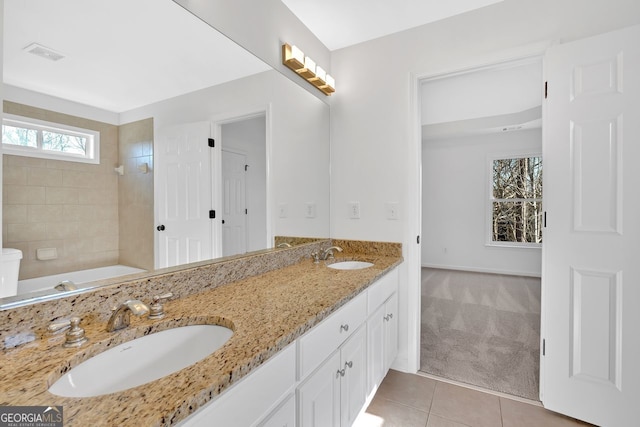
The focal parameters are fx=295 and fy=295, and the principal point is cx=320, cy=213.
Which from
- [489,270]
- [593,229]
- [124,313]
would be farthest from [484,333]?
[124,313]

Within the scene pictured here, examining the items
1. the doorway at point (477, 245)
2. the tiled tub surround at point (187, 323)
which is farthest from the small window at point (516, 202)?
the tiled tub surround at point (187, 323)

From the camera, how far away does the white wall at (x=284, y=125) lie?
1.31 metres

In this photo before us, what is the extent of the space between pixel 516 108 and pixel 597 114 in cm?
313

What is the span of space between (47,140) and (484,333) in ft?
10.8

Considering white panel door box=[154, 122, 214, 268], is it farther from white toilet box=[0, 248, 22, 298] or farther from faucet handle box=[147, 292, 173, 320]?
white toilet box=[0, 248, 22, 298]

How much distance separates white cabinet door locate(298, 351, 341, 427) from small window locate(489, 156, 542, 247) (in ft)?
16.3

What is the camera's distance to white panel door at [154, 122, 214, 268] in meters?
1.17

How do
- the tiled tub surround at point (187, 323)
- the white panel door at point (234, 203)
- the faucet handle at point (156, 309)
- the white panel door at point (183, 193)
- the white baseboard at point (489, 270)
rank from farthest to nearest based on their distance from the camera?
the white baseboard at point (489, 270) → the white panel door at point (234, 203) → the white panel door at point (183, 193) → the faucet handle at point (156, 309) → the tiled tub surround at point (187, 323)

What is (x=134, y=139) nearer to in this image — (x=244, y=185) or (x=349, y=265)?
(x=244, y=185)

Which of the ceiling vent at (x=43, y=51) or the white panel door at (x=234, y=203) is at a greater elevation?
the ceiling vent at (x=43, y=51)

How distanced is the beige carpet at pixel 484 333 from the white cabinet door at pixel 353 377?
923 mm

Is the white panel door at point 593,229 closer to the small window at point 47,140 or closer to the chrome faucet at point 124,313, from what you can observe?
the chrome faucet at point 124,313

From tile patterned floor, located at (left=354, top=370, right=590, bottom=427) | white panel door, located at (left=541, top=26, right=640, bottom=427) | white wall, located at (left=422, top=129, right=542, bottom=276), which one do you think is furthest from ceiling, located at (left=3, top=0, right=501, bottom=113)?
white wall, located at (left=422, top=129, right=542, bottom=276)

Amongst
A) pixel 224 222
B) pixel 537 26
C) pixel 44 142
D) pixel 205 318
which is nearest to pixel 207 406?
pixel 205 318
